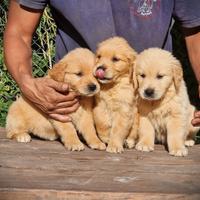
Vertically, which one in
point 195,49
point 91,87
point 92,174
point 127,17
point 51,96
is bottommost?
point 92,174

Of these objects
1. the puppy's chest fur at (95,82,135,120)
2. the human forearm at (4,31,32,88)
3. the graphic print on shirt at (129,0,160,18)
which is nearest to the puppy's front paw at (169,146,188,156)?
the puppy's chest fur at (95,82,135,120)

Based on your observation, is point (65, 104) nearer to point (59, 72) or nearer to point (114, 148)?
point (59, 72)

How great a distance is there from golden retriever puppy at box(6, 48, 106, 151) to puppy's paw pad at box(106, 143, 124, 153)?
0.06 meters

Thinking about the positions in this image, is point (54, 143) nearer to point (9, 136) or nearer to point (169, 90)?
point (9, 136)

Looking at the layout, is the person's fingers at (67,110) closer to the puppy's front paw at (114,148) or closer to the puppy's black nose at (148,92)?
the puppy's front paw at (114,148)

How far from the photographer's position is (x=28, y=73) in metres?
3.47

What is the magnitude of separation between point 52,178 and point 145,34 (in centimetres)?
129

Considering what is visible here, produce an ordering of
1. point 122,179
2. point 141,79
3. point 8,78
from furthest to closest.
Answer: point 8,78 → point 141,79 → point 122,179

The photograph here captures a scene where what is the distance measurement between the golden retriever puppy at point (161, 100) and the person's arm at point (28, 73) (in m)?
0.44

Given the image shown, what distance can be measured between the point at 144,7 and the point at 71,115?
82cm

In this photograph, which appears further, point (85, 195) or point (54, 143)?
point (54, 143)

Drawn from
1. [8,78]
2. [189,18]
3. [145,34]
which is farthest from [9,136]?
[8,78]

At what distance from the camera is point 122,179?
258cm

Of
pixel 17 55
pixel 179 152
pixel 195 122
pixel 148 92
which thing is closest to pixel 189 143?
pixel 195 122
